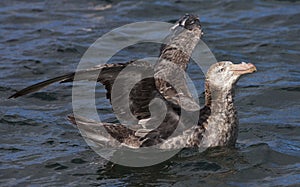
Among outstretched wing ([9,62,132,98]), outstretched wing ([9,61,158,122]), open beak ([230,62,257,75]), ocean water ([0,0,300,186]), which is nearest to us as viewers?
outstretched wing ([9,62,132,98])

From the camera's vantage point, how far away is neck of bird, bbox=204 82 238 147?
845 centimetres

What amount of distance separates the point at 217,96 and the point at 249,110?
5.18 ft

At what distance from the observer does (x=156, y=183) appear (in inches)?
310

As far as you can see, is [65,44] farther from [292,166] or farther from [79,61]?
[292,166]

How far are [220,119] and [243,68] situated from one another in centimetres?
59

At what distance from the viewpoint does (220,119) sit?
8.54m

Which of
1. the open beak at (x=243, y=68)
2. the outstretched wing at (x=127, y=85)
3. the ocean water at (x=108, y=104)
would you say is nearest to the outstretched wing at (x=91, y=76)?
the outstretched wing at (x=127, y=85)

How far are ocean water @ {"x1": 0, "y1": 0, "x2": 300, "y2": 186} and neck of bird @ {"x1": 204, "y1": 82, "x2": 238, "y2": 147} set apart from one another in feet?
0.43

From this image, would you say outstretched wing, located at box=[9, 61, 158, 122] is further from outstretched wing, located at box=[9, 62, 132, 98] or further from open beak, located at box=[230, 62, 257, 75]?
open beak, located at box=[230, 62, 257, 75]

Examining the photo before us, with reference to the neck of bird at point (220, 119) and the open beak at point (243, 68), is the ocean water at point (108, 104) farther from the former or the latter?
the open beak at point (243, 68)

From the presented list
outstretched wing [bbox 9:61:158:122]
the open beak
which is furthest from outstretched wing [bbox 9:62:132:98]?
the open beak

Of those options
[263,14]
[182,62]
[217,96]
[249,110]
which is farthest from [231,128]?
[263,14]

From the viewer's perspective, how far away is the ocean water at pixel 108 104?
8.12 m

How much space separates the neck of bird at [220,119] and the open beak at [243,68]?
270 mm
